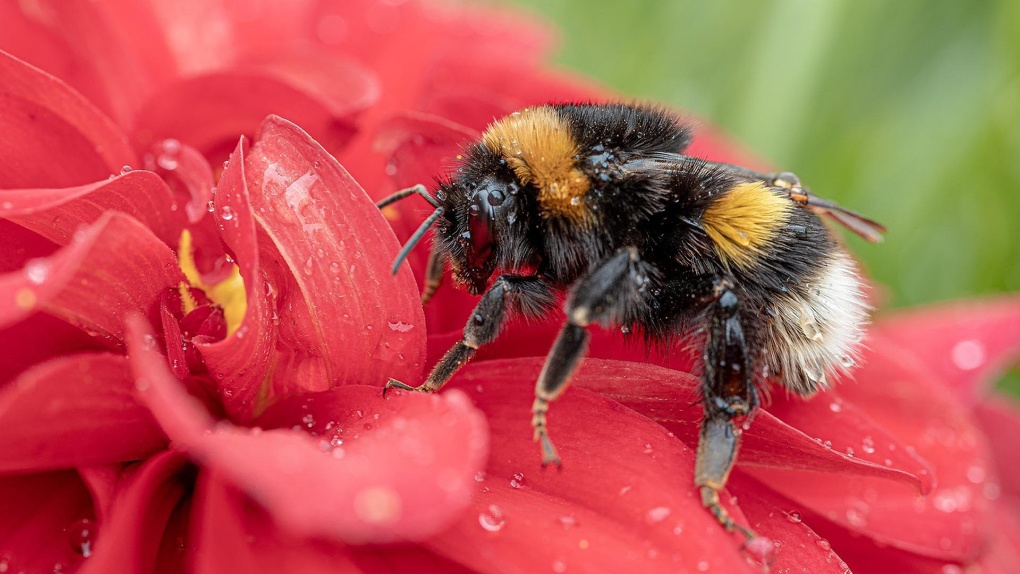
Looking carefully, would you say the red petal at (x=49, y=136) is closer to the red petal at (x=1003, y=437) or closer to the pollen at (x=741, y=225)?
the pollen at (x=741, y=225)

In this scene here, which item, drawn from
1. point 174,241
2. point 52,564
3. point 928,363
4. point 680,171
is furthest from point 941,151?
point 52,564

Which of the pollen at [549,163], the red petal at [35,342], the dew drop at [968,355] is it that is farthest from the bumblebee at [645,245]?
the dew drop at [968,355]

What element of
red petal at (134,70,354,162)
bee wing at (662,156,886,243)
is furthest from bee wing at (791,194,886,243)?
red petal at (134,70,354,162)

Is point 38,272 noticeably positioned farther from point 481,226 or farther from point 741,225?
point 741,225

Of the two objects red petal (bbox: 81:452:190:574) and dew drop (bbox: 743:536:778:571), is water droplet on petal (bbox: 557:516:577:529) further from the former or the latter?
red petal (bbox: 81:452:190:574)

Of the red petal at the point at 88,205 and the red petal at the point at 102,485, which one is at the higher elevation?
the red petal at the point at 88,205

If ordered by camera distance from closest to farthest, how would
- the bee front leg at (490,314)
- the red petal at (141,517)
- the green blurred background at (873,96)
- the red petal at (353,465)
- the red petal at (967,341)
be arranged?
the red petal at (353,465) → the red petal at (141,517) → the bee front leg at (490,314) → the red petal at (967,341) → the green blurred background at (873,96)
